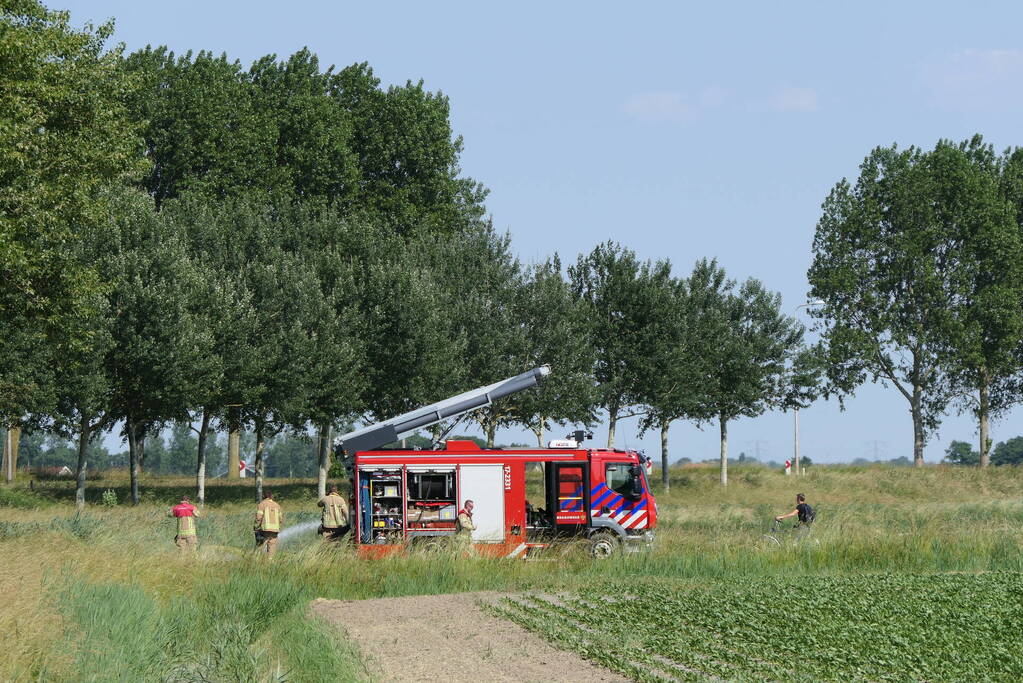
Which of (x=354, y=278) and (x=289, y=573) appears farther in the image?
(x=354, y=278)

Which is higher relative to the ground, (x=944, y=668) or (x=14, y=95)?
(x=14, y=95)

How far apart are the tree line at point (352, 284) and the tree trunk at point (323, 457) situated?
171 mm

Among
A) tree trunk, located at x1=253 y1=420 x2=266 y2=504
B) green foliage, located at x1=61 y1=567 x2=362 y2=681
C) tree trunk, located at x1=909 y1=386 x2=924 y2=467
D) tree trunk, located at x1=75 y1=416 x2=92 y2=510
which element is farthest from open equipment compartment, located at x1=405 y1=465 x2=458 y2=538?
tree trunk, located at x1=909 y1=386 x2=924 y2=467

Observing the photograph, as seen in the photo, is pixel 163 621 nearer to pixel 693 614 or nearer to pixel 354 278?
pixel 693 614

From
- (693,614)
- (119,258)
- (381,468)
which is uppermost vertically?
(119,258)

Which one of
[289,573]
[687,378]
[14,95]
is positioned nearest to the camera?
[289,573]

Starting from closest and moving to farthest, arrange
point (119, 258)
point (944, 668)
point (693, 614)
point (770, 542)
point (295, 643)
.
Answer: point (944, 668) → point (295, 643) → point (693, 614) → point (770, 542) → point (119, 258)

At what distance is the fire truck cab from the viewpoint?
1086 inches

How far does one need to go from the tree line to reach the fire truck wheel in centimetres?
1240

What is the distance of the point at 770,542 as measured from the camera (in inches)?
1035

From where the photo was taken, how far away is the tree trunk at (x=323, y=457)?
51.5 m

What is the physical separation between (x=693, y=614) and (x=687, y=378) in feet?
139

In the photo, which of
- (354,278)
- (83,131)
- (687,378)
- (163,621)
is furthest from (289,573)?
(687,378)

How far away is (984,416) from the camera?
228 ft
